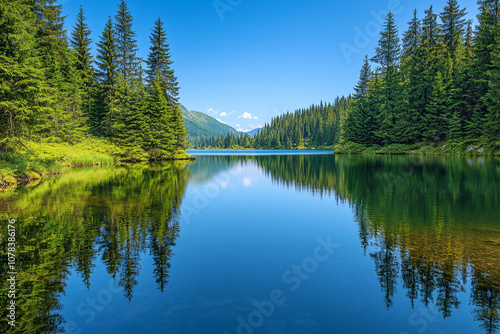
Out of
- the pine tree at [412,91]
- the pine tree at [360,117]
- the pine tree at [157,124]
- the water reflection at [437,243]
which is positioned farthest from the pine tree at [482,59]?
the pine tree at [157,124]

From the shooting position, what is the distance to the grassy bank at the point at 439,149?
44688 millimetres

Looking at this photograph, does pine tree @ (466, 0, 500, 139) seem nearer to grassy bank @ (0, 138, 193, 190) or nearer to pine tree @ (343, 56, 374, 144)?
pine tree @ (343, 56, 374, 144)

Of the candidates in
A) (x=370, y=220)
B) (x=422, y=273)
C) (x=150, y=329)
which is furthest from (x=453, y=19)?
(x=150, y=329)

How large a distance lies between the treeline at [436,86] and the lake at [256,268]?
1743 inches

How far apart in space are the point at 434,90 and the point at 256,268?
6288 cm

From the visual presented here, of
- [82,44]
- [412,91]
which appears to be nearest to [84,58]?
[82,44]

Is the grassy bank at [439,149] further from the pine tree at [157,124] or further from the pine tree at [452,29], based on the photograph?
the pine tree at [157,124]

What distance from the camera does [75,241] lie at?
29.0 ft

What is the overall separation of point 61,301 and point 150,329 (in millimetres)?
2186

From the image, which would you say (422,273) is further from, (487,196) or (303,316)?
(487,196)

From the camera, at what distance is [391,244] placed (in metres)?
8.41

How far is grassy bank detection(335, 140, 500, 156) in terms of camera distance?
44688mm

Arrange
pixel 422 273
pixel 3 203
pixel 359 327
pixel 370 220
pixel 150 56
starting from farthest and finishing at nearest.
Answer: pixel 150 56 → pixel 3 203 → pixel 370 220 → pixel 422 273 → pixel 359 327

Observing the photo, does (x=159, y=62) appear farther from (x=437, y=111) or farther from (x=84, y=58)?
(x=437, y=111)
